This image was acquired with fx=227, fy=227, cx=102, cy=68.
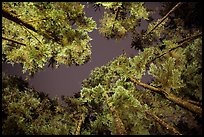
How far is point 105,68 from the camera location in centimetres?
867

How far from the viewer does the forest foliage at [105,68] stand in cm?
496

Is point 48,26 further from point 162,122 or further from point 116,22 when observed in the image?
point 162,122

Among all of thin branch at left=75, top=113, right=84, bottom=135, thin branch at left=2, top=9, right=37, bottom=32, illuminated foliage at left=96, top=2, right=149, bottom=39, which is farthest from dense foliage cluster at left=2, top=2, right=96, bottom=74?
thin branch at left=75, top=113, right=84, bottom=135

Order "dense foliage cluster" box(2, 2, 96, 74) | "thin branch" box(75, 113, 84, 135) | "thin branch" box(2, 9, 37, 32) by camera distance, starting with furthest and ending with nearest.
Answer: "thin branch" box(75, 113, 84, 135), "thin branch" box(2, 9, 37, 32), "dense foliage cluster" box(2, 2, 96, 74)

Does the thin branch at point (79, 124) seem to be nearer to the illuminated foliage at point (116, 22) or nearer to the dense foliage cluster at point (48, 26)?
the dense foliage cluster at point (48, 26)

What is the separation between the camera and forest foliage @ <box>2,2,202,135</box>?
496 cm

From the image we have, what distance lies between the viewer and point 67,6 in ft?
15.3

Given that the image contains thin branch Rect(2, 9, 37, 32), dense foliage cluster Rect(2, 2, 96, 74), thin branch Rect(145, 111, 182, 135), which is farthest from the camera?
thin branch Rect(145, 111, 182, 135)

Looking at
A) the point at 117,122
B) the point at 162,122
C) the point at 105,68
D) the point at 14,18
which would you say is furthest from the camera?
the point at 105,68

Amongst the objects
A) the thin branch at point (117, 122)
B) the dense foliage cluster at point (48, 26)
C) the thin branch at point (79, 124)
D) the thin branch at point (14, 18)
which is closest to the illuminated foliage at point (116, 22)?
the dense foliage cluster at point (48, 26)

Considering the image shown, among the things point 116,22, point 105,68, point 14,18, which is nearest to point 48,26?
point 14,18

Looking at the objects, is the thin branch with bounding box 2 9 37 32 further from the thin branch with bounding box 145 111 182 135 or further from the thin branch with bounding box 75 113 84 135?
the thin branch with bounding box 145 111 182 135

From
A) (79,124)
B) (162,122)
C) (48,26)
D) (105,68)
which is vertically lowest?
(162,122)

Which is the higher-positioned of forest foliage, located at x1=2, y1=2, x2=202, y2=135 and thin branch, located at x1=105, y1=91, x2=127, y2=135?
forest foliage, located at x1=2, y1=2, x2=202, y2=135
